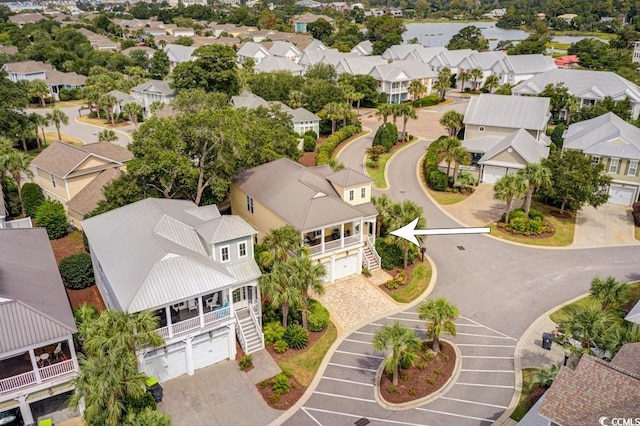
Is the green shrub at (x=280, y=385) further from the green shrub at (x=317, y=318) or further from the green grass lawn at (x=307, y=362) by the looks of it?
the green shrub at (x=317, y=318)

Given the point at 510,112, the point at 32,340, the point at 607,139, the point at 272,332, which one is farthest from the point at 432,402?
the point at 510,112

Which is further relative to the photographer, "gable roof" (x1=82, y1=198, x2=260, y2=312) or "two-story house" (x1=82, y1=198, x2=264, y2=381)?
"two-story house" (x1=82, y1=198, x2=264, y2=381)

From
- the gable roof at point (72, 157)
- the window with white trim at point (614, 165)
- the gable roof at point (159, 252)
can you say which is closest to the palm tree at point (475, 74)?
the window with white trim at point (614, 165)

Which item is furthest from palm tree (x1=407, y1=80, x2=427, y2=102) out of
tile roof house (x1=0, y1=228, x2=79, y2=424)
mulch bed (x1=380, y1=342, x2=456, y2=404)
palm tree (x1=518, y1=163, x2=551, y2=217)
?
tile roof house (x1=0, y1=228, x2=79, y2=424)

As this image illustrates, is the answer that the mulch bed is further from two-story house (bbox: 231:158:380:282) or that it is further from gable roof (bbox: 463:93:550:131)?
gable roof (bbox: 463:93:550:131)

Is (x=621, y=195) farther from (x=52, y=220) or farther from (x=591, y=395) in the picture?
(x=52, y=220)
